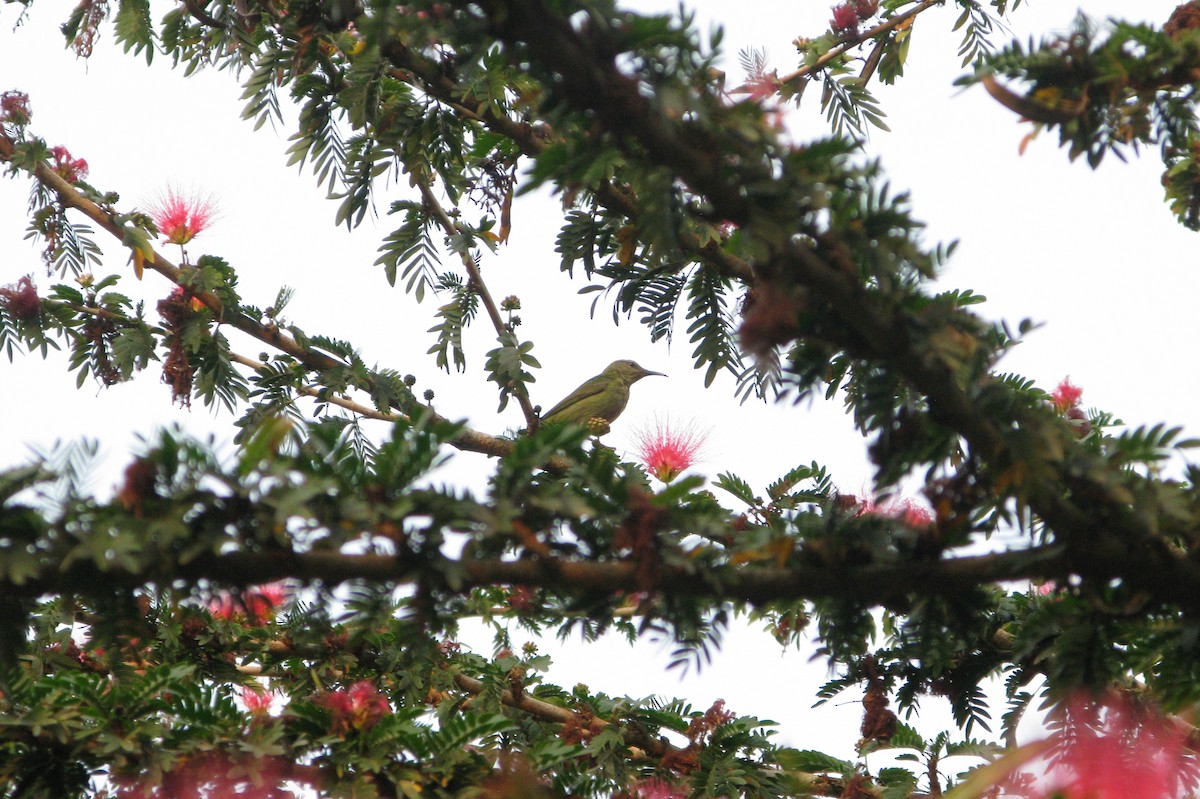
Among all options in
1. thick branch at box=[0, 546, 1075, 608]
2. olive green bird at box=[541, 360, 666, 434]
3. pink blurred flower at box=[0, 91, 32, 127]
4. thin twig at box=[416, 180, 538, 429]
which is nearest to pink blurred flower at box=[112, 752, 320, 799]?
thick branch at box=[0, 546, 1075, 608]

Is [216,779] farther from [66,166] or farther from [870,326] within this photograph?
[66,166]

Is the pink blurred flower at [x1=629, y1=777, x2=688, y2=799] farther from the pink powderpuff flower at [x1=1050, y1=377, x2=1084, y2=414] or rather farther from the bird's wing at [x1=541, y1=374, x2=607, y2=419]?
the bird's wing at [x1=541, y1=374, x2=607, y2=419]

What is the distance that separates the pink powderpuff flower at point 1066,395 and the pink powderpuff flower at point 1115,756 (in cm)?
177

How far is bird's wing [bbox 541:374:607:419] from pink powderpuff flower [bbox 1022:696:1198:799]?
5808mm

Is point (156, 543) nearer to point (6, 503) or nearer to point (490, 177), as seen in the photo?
point (6, 503)

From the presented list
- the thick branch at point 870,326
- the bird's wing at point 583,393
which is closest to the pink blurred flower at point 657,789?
the thick branch at point 870,326

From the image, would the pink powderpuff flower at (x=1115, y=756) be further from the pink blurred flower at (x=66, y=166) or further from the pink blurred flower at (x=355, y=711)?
the pink blurred flower at (x=66, y=166)

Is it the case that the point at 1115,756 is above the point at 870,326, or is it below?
below

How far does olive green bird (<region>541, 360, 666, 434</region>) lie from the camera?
299 inches

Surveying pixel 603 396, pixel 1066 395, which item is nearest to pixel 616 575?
pixel 1066 395

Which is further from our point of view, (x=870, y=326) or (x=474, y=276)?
(x=474, y=276)

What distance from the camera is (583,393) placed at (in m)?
7.80

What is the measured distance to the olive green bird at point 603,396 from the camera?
7598 millimetres

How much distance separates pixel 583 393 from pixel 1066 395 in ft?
14.5
